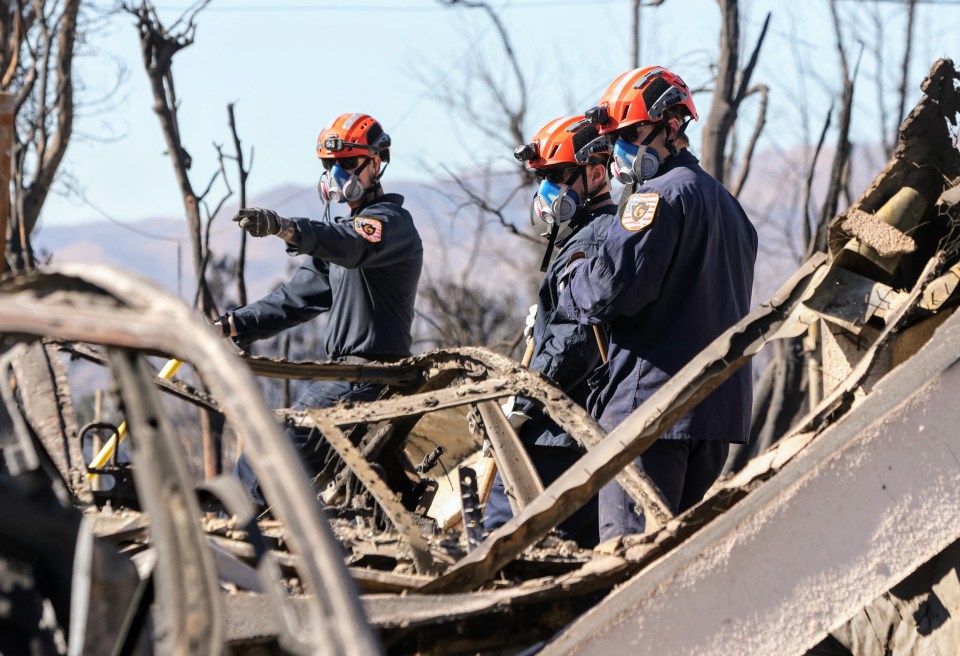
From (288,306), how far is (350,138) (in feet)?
3.10

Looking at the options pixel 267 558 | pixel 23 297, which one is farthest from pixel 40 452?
pixel 267 558

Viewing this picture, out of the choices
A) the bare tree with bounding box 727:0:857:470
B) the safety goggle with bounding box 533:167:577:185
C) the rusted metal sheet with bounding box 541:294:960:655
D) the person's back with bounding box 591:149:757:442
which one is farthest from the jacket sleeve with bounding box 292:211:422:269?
the bare tree with bounding box 727:0:857:470

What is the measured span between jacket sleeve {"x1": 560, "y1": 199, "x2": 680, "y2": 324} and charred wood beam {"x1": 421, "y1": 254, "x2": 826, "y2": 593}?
45.6 inches

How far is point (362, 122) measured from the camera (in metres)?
6.39

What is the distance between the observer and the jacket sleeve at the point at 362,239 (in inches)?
223

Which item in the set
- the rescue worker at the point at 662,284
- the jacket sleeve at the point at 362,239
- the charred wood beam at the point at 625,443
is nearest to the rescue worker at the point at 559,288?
the rescue worker at the point at 662,284

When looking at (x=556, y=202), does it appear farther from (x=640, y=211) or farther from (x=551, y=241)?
(x=640, y=211)

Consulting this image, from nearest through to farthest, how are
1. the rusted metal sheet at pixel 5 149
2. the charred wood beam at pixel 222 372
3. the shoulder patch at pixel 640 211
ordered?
1. the charred wood beam at pixel 222 372
2. the rusted metal sheet at pixel 5 149
3. the shoulder patch at pixel 640 211

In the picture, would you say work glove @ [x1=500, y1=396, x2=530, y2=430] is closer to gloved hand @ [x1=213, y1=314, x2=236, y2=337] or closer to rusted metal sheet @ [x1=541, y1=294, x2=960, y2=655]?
gloved hand @ [x1=213, y1=314, x2=236, y2=337]

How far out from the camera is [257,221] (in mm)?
5328

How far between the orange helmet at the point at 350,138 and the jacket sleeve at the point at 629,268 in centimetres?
232

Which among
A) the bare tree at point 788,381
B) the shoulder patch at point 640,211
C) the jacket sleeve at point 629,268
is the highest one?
the shoulder patch at point 640,211

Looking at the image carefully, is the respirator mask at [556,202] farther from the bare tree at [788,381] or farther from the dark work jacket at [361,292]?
the bare tree at [788,381]

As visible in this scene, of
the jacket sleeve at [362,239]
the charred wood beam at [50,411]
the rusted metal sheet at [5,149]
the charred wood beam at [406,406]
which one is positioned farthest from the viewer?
the jacket sleeve at [362,239]
